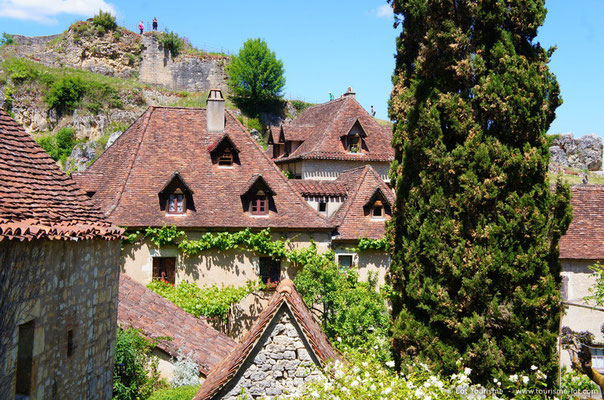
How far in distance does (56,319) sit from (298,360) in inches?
136

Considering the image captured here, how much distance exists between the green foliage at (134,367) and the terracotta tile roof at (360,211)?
33.1 feet

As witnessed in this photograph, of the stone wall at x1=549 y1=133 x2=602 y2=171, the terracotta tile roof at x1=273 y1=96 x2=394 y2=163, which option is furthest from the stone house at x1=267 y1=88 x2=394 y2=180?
the stone wall at x1=549 y1=133 x2=602 y2=171

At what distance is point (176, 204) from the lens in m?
20.5

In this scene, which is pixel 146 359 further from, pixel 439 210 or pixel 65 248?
pixel 439 210

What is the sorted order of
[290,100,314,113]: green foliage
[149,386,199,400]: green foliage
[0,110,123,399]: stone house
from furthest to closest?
[290,100,314,113]: green foliage → [149,386,199,400]: green foliage → [0,110,123,399]: stone house

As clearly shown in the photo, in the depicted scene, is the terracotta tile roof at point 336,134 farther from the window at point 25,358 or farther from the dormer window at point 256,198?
the window at point 25,358

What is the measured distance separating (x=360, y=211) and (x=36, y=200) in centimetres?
1628

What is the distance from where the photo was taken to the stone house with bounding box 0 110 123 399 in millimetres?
6660

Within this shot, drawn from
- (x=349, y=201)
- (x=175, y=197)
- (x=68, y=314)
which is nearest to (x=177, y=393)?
(x=68, y=314)

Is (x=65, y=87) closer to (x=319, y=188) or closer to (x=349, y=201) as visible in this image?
(x=319, y=188)

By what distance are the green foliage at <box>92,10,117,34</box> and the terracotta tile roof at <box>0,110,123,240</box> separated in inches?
2300

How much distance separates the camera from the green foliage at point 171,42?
2510 inches

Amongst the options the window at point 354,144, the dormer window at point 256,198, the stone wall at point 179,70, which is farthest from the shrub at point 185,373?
the stone wall at point 179,70

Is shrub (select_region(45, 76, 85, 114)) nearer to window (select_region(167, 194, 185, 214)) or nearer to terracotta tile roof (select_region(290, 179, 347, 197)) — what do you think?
terracotta tile roof (select_region(290, 179, 347, 197))
